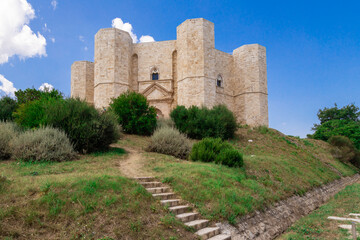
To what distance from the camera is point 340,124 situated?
36.0 metres

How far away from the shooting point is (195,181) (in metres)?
7.48

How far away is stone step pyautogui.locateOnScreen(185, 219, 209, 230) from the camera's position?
5.53 m

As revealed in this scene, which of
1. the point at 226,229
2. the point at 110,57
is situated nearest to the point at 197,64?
the point at 110,57

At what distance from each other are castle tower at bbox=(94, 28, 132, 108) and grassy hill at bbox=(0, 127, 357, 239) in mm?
16160

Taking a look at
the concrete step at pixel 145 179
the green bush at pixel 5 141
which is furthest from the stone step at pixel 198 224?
the green bush at pixel 5 141

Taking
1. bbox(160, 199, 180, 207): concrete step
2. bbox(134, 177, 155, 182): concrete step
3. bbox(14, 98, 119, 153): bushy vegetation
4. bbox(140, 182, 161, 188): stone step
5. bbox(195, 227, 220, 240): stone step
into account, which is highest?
bbox(14, 98, 119, 153): bushy vegetation

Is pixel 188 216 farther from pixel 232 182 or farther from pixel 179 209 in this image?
pixel 232 182

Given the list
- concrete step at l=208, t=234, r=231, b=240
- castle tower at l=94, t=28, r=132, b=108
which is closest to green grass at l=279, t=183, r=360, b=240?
concrete step at l=208, t=234, r=231, b=240

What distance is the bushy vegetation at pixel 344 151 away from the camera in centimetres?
2317

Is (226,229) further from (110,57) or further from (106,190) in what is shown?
(110,57)

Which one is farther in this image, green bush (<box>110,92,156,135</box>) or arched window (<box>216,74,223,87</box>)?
arched window (<box>216,74,223,87</box>)

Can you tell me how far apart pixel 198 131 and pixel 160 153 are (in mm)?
5664

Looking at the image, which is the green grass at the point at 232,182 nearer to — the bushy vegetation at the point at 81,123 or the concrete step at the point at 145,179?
the concrete step at the point at 145,179

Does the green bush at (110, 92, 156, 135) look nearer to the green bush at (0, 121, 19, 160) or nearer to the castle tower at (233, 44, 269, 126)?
the green bush at (0, 121, 19, 160)
